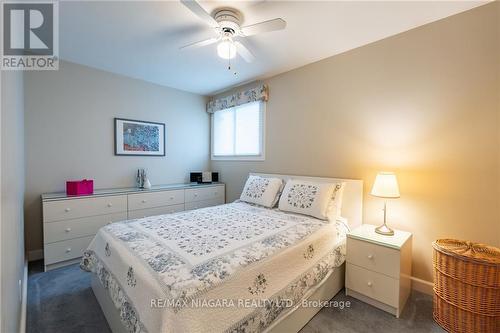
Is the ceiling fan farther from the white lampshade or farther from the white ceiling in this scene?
the white lampshade

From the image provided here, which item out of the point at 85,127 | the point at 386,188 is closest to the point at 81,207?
the point at 85,127


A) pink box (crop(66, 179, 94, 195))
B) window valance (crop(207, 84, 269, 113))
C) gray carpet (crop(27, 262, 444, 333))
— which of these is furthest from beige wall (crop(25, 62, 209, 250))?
gray carpet (crop(27, 262, 444, 333))

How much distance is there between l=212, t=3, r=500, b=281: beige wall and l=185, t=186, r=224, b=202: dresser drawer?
1.76m

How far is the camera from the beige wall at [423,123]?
179cm

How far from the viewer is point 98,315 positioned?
1749mm

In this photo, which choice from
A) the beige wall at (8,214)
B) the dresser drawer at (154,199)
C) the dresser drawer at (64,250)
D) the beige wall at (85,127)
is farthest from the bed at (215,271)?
the beige wall at (85,127)

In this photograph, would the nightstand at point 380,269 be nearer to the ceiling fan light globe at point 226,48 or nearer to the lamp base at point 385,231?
the lamp base at point 385,231

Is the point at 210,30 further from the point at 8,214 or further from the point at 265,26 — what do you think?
the point at 8,214

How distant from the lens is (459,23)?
1.88 meters

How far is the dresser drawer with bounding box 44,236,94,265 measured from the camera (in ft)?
7.90

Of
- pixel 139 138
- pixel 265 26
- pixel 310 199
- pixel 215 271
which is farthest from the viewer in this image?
pixel 139 138

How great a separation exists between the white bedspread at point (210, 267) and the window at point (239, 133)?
1664mm

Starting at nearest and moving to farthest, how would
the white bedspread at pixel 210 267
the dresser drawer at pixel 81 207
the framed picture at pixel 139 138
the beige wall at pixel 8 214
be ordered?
1. the beige wall at pixel 8 214
2. the white bedspread at pixel 210 267
3. the dresser drawer at pixel 81 207
4. the framed picture at pixel 139 138

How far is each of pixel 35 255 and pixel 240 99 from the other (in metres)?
3.39
